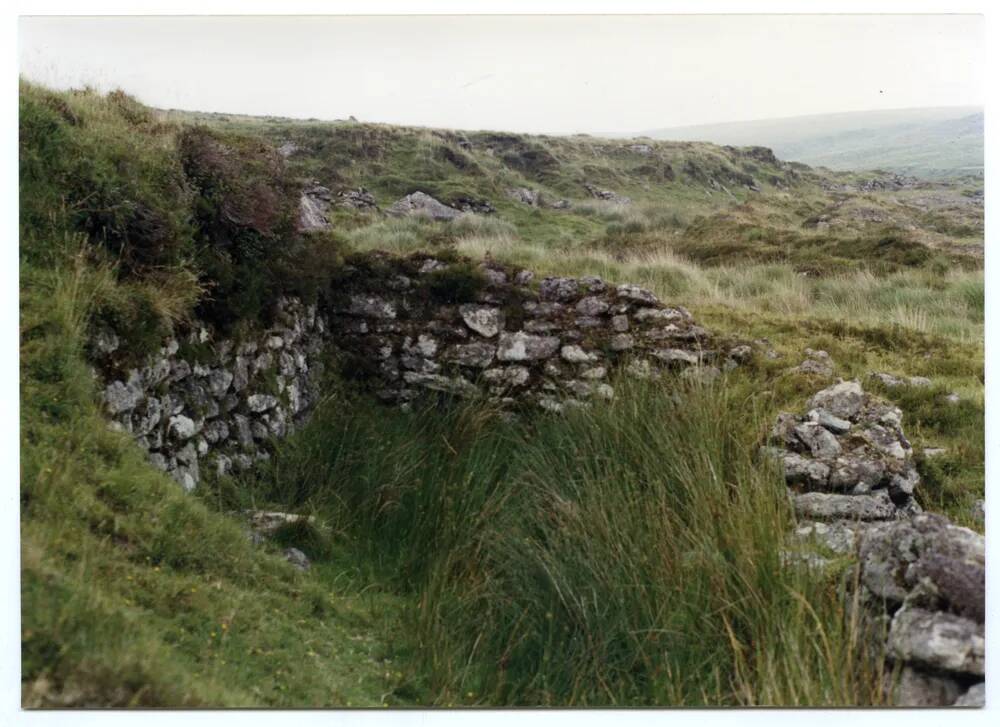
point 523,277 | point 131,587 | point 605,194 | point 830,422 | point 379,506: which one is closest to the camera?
point 131,587

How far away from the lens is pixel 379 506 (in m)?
5.09

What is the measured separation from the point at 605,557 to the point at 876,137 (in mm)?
5570

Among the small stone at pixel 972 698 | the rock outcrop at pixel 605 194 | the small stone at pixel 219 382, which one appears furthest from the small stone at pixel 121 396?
the rock outcrop at pixel 605 194

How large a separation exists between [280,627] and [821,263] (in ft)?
26.4

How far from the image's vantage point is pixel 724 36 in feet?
15.2

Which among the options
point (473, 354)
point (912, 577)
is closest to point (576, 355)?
point (473, 354)

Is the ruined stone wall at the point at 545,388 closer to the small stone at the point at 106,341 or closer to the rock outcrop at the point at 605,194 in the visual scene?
the small stone at the point at 106,341

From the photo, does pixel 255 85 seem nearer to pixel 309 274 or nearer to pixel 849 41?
pixel 309 274

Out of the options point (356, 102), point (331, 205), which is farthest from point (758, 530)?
point (331, 205)

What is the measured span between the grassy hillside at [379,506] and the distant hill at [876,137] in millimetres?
604

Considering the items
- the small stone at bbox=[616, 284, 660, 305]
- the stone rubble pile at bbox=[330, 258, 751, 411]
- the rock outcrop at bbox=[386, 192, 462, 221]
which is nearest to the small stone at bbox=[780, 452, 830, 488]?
the stone rubble pile at bbox=[330, 258, 751, 411]

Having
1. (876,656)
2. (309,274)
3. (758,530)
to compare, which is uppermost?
(309,274)

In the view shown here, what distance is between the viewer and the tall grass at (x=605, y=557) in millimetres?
3416

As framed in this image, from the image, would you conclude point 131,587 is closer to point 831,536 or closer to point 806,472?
point 831,536
